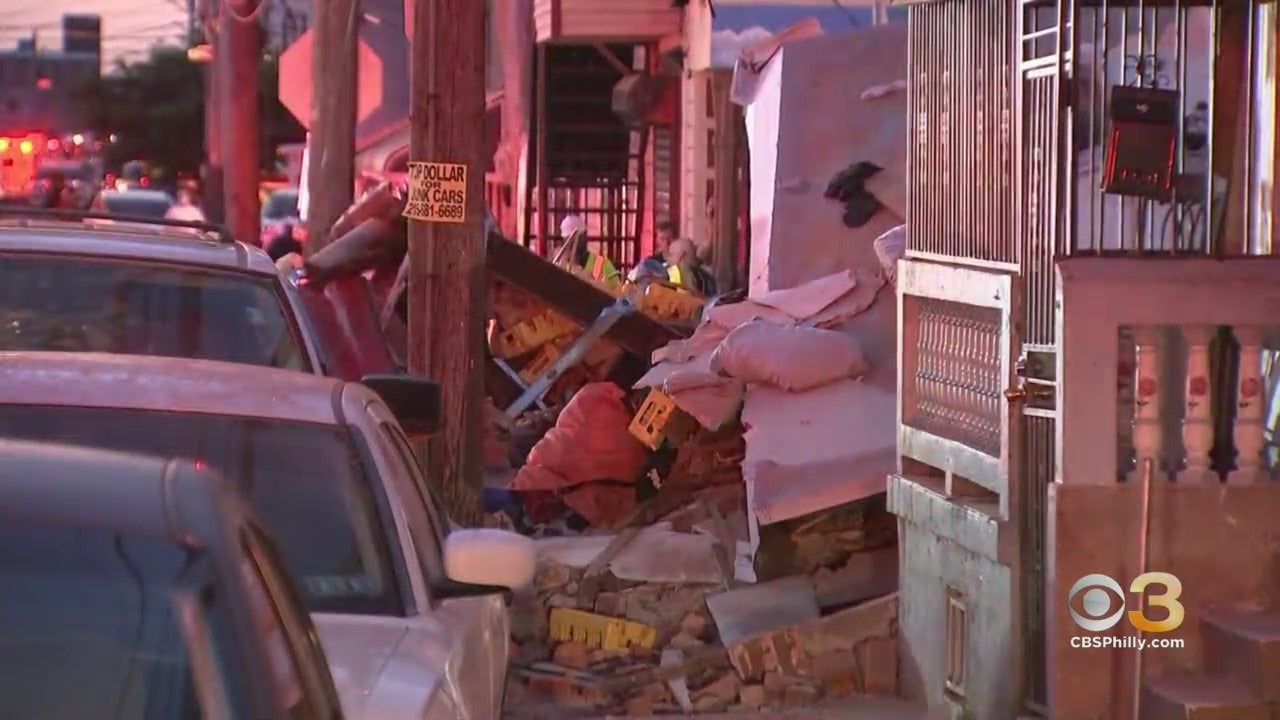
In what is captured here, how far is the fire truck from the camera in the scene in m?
43.6

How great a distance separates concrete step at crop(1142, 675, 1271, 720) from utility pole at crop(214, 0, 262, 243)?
72.2 feet

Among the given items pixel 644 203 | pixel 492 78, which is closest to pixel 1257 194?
pixel 644 203

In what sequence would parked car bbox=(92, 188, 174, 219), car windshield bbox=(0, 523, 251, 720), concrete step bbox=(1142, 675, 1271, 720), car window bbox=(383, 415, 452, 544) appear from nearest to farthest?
car windshield bbox=(0, 523, 251, 720) < car window bbox=(383, 415, 452, 544) < concrete step bbox=(1142, 675, 1271, 720) < parked car bbox=(92, 188, 174, 219)

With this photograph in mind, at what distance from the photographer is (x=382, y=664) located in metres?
4.52

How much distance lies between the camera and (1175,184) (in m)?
7.60

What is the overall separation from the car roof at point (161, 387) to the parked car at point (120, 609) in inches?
78.5

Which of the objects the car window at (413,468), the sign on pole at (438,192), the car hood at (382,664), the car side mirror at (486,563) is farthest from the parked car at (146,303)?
the car hood at (382,664)

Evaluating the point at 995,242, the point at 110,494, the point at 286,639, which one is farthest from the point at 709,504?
the point at 110,494

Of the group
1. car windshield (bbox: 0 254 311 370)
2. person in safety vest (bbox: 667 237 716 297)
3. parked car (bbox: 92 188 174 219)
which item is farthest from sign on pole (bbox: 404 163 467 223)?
parked car (bbox: 92 188 174 219)

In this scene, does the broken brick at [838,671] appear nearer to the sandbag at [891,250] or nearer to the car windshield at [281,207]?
the sandbag at [891,250]

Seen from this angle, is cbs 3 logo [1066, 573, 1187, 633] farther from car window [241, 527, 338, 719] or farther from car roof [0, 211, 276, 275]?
car window [241, 527, 338, 719]

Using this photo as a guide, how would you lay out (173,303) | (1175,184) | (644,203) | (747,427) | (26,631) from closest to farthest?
(26,631) → (173,303) → (1175,184) → (747,427) → (644,203)

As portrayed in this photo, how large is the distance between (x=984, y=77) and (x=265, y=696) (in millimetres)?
6036

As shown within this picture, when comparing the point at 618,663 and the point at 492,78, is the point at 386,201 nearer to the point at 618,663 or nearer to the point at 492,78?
the point at 618,663
